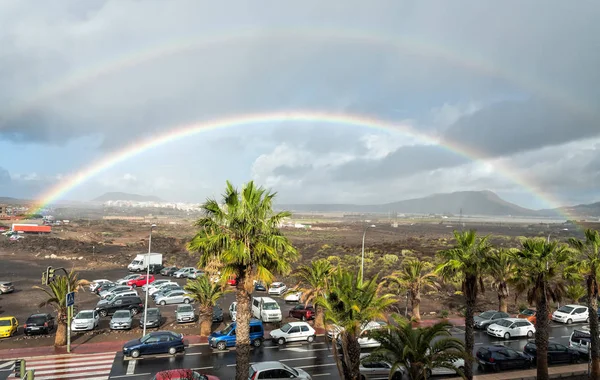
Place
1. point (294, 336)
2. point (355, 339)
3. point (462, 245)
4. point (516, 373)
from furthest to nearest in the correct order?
point (294, 336) → point (516, 373) → point (462, 245) → point (355, 339)

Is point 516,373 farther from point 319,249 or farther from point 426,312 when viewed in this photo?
point 319,249

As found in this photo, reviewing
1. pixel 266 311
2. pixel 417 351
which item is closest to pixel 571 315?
pixel 266 311

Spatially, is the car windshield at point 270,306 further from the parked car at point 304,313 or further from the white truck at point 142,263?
the white truck at point 142,263

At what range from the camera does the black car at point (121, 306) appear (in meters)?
39.7

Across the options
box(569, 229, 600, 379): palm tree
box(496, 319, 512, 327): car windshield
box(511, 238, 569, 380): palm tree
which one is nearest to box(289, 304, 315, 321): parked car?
box(496, 319, 512, 327): car windshield

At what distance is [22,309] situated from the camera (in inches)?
1679

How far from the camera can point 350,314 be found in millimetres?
18469

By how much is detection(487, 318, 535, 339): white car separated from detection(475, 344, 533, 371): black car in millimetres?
6990

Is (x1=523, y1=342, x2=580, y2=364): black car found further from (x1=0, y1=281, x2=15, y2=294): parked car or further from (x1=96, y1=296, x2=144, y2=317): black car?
(x1=0, y1=281, x2=15, y2=294): parked car

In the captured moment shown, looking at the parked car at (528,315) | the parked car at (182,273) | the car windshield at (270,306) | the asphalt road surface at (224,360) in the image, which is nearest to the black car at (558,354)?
the asphalt road surface at (224,360)

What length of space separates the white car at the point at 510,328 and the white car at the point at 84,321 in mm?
34195

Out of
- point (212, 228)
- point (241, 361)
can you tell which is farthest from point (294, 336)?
point (212, 228)

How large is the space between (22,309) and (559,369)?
163 feet

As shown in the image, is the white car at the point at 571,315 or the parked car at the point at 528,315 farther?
the white car at the point at 571,315
